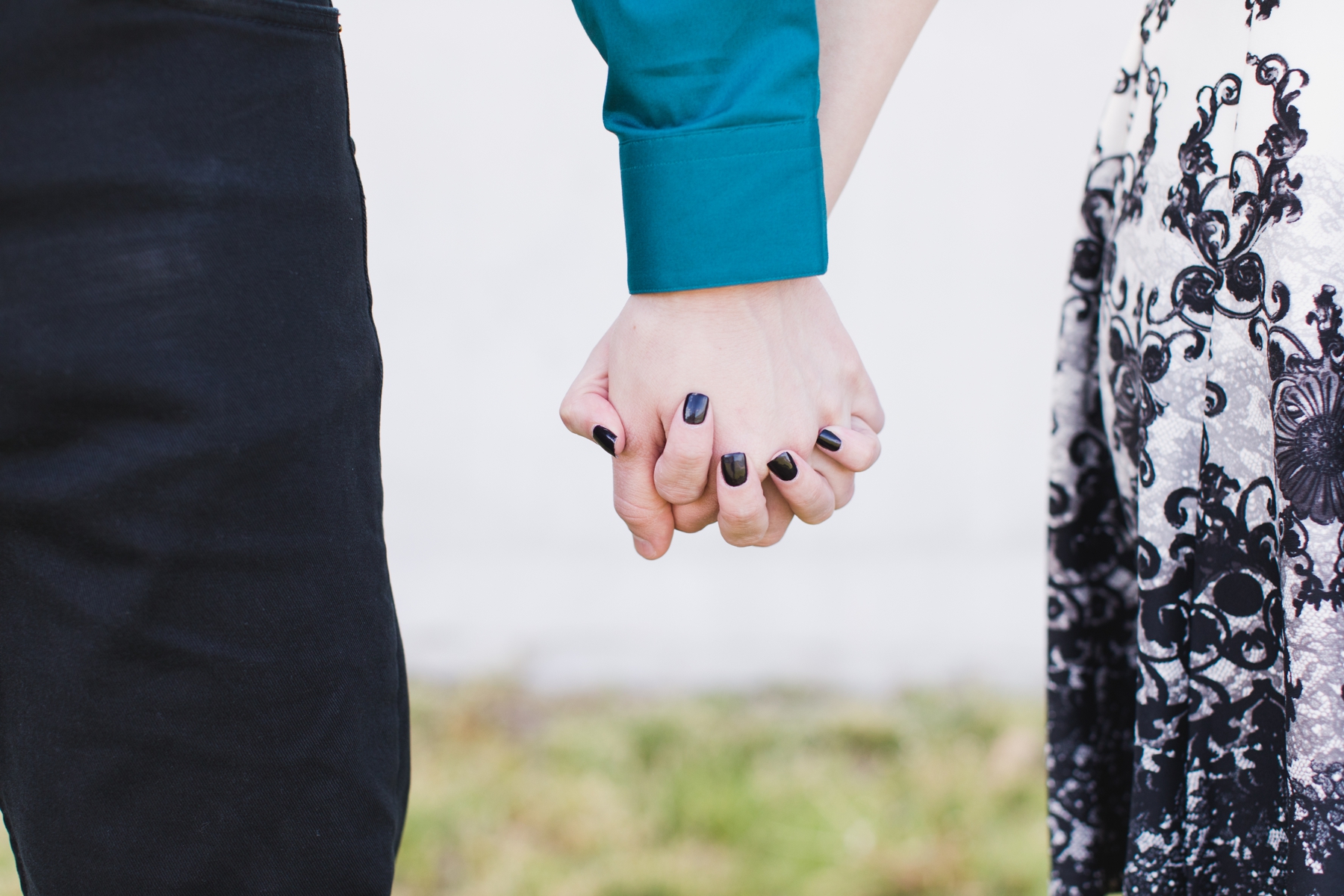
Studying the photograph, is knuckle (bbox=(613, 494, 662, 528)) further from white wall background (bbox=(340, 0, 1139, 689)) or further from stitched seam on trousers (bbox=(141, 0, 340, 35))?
white wall background (bbox=(340, 0, 1139, 689))

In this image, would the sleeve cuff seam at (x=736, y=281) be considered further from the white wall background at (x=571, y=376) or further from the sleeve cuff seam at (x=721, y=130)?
the white wall background at (x=571, y=376)

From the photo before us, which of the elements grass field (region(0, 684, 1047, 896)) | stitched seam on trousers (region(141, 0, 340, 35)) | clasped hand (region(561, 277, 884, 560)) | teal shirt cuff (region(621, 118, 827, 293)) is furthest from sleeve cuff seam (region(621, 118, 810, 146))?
grass field (region(0, 684, 1047, 896))

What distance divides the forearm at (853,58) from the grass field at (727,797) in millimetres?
1215

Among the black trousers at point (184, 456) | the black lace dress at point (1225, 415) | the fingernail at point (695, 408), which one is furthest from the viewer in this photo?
the fingernail at point (695, 408)

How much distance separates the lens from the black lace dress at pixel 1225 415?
0.66 m

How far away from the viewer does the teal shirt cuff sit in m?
0.71

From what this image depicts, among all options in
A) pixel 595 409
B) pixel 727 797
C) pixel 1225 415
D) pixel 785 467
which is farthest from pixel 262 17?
pixel 727 797

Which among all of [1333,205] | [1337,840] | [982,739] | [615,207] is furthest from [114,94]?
[982,739]

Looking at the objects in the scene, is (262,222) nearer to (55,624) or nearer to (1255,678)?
(55,624)

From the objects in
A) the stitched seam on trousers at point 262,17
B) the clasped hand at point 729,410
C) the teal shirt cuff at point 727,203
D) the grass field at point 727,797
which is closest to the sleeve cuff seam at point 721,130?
the teal shirt cuff at point 727,203

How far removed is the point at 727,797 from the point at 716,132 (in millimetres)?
1370

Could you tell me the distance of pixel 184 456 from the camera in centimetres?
56

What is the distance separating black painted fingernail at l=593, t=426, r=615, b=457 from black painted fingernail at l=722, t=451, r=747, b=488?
89 millimetres

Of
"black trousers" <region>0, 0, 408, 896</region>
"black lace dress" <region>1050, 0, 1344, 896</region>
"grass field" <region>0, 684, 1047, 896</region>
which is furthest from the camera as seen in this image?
"grass field" <region>0, 684, 1047, 896</region>
